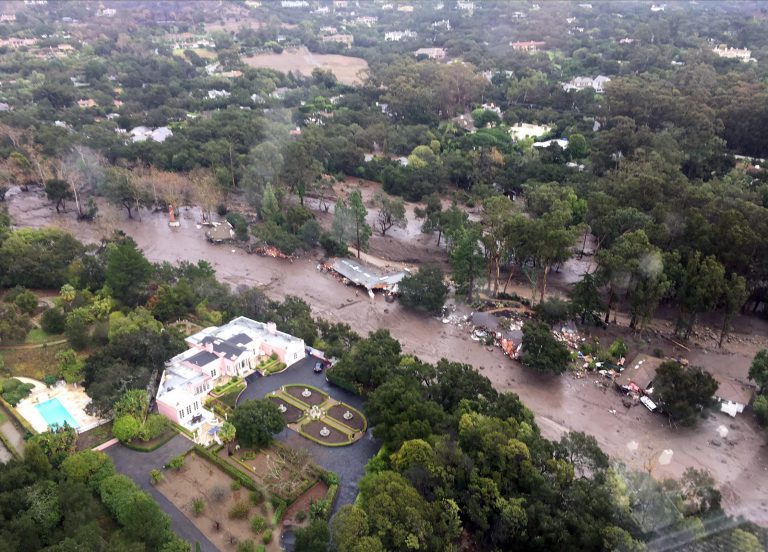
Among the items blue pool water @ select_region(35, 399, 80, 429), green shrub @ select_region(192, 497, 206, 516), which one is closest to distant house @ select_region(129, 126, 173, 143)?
blue pool water @ select_region(35, 399, 80, 429)

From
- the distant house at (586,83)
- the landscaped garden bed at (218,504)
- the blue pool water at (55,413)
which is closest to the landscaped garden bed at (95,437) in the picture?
the blue pool water at (55,413)

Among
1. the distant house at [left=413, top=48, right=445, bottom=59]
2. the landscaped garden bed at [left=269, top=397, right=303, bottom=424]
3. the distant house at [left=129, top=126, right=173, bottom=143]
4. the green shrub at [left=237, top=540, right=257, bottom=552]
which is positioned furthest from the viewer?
the distant house at [left=413, top=48, right=445, bottom=59]

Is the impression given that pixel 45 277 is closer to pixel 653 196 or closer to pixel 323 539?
pixel 323 539

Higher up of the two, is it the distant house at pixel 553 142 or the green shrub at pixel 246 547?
the distant house at pixel 553 142

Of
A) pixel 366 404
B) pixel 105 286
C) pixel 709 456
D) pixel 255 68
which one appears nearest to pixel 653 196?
Result: pixel 709 456

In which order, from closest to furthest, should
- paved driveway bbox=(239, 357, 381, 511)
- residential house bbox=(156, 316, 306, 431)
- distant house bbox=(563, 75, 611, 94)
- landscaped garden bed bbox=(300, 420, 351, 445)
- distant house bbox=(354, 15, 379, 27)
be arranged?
paved driveway bbox=(239, 357, 381, 511) → landscaped garden bed bbox=(300, 420, 351, 445) → residential house bbox=(156, 316, 306, 431) → distant house bbox=(563, 75, 611, 94) → distant house bbox=(354, 15, 379, 27)

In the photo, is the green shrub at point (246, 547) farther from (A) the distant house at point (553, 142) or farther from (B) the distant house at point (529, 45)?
(B) the distant house at point (529, 45)

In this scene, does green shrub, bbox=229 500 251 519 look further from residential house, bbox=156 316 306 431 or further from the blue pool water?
the blue pool water
